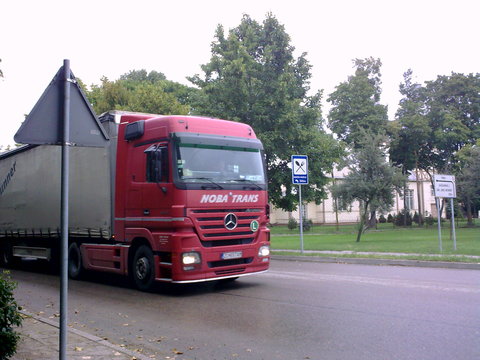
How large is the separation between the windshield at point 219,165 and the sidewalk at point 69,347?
3.75 m

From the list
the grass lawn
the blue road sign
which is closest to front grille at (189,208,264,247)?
the blue road sign

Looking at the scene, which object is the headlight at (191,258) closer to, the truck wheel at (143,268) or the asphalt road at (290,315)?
the asphalt road at (290,315)

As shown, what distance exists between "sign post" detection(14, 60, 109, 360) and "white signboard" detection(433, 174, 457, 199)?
580 inches

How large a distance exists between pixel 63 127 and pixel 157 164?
5.39m

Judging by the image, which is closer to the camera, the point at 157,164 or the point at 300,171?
the point at 157,164

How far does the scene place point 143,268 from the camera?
410 inches

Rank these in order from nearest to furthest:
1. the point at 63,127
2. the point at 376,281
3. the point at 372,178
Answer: the point at 63,127 < the point at 376,281 < the point at 372,178

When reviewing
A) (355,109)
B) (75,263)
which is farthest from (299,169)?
(355,109)

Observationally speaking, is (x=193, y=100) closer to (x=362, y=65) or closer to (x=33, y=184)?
(x=33, y=184)

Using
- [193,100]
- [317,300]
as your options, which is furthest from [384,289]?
[193,100]

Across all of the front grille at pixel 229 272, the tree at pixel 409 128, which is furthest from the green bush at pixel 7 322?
the tree at pixel 409 128

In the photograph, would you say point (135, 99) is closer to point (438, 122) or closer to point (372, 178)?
point (372, 178)

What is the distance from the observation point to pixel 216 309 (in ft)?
28.2

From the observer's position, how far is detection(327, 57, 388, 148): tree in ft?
151
